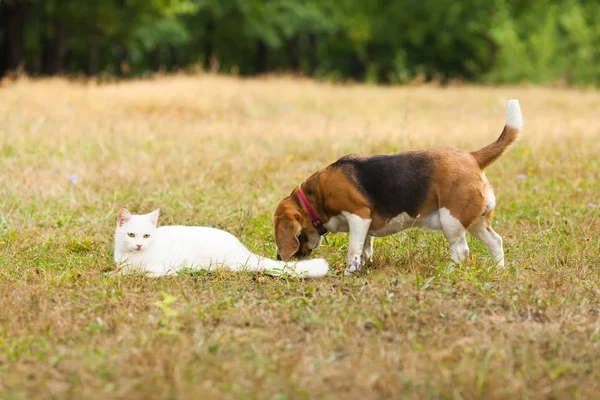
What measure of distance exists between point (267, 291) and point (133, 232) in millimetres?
1169

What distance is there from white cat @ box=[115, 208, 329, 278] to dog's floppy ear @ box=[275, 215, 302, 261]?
81 mm

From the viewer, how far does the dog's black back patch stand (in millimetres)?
5113

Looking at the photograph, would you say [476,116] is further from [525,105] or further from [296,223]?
[296,223]

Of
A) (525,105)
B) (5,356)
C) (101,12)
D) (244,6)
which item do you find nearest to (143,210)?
(5,356)

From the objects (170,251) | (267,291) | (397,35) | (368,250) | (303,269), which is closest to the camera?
(267,291)

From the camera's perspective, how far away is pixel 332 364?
11.6 ft

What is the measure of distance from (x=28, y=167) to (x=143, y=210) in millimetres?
2136

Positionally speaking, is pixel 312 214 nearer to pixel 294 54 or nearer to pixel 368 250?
pixel 368 250

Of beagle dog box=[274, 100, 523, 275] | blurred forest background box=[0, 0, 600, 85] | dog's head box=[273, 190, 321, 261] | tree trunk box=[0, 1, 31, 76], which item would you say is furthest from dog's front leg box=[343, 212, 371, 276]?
blurred forest background box=[0, 0, 600, 85]

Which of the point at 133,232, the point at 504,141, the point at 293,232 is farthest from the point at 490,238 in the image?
the point at 133,232

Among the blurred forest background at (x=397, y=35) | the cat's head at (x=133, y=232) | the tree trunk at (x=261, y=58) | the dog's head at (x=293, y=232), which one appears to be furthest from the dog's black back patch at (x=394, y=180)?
the tree trunk at (x=261, y=58)

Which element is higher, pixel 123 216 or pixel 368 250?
pixel 123 216

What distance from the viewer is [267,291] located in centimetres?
471

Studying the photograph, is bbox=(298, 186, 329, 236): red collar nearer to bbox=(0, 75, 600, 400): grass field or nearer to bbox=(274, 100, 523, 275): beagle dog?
bbox=(274, 100, 523, 275): beagle dog
